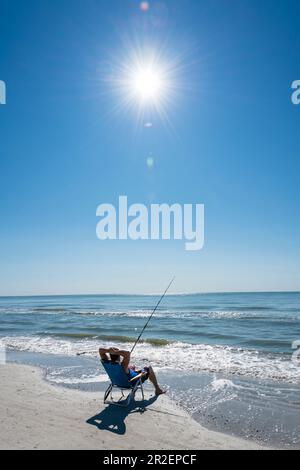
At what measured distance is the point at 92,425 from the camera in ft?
19.3

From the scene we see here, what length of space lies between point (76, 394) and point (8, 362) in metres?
4.97

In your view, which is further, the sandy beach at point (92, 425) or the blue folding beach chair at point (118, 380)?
the blue folding beach chair at point (118, 380)

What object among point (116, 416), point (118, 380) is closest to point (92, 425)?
point (116, 416)

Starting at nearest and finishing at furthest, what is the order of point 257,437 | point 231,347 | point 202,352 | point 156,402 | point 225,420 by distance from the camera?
point 257,437, point 225,420, point 156,402, point 202,352, point 231,347

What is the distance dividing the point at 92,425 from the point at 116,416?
71 centimetres

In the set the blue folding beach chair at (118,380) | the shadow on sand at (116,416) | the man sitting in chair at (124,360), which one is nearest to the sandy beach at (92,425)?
the shadow on sand at (116,416)

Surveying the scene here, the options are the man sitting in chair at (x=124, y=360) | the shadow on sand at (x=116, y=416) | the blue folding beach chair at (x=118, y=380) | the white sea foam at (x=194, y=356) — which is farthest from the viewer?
the white sea foam at (x=194, y=356)

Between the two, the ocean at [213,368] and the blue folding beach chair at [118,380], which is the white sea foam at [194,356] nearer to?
the ocean at [213,368]

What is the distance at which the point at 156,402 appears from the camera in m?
7.64

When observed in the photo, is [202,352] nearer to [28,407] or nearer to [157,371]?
[157,371]

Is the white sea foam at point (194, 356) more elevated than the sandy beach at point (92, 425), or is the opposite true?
the sandy beach at point (92, 425)

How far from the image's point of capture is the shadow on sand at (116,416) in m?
5.86

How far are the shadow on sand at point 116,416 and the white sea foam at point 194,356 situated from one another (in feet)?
12.8
